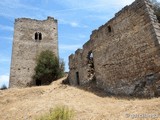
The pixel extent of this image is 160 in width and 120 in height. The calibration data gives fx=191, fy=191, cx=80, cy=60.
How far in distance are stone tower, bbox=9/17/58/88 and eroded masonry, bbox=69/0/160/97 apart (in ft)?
Result: 39.2

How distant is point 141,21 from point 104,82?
169 inches

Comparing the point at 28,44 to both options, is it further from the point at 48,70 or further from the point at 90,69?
the point at 90,69

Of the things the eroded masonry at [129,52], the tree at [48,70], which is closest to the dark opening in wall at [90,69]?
the eroded masonry at [129,52]

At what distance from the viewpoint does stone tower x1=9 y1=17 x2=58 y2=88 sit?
22.2 meters

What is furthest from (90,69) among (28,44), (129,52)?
(28,44)

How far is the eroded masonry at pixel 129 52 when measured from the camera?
28.0 feet

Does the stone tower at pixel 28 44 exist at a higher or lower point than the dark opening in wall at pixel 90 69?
higher

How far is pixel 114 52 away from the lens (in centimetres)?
1088

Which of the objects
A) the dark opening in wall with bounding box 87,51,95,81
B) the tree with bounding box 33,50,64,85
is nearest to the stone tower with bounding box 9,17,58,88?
the tree with bounding box 33,50,64,85

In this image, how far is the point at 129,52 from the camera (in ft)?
32.1

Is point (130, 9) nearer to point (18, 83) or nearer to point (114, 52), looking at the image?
point (114, 52)

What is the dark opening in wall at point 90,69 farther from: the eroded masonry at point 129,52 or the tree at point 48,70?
the tree at point 48,70

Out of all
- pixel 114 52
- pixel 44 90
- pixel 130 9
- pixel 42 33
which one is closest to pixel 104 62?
pixel 114 52

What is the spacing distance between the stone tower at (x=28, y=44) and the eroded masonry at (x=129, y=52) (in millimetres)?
11944
